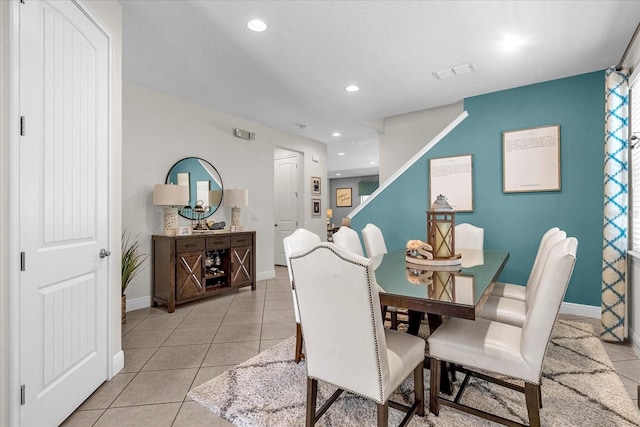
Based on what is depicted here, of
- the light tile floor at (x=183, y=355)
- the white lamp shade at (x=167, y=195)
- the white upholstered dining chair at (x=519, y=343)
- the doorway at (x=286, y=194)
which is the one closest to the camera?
the white upholstered dining chair at (x=519, y=343)

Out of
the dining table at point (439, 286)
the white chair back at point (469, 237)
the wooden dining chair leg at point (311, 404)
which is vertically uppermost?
the white chair back at point (469, 237)

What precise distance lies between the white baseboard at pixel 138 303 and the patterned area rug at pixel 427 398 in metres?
2.07

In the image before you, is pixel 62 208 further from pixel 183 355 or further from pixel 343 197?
pixel 343 197

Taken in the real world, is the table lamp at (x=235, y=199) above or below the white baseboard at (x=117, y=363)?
above

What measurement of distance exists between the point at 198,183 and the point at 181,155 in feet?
1.35

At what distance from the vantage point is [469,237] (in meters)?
3.35

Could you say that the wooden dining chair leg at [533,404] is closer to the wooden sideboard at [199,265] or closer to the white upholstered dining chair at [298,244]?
the white upholstered dining chair at [298,244]

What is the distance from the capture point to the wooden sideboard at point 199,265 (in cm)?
358

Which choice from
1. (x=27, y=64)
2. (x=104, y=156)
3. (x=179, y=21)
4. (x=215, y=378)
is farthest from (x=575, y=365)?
(x=179, y=21)

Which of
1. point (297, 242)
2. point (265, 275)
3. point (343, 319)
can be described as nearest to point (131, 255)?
point (297, 242)

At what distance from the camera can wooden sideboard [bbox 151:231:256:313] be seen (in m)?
3.58

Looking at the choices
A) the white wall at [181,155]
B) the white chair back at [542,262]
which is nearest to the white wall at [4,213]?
the white wall at [181,155]

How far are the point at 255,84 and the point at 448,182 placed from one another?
8.67ft

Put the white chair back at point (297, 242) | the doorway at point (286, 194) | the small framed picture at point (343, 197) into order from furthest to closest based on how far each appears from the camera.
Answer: the small framed picture at point (343, 197), the doorway at point (286, 194), the white chair back at point (297, 242)
